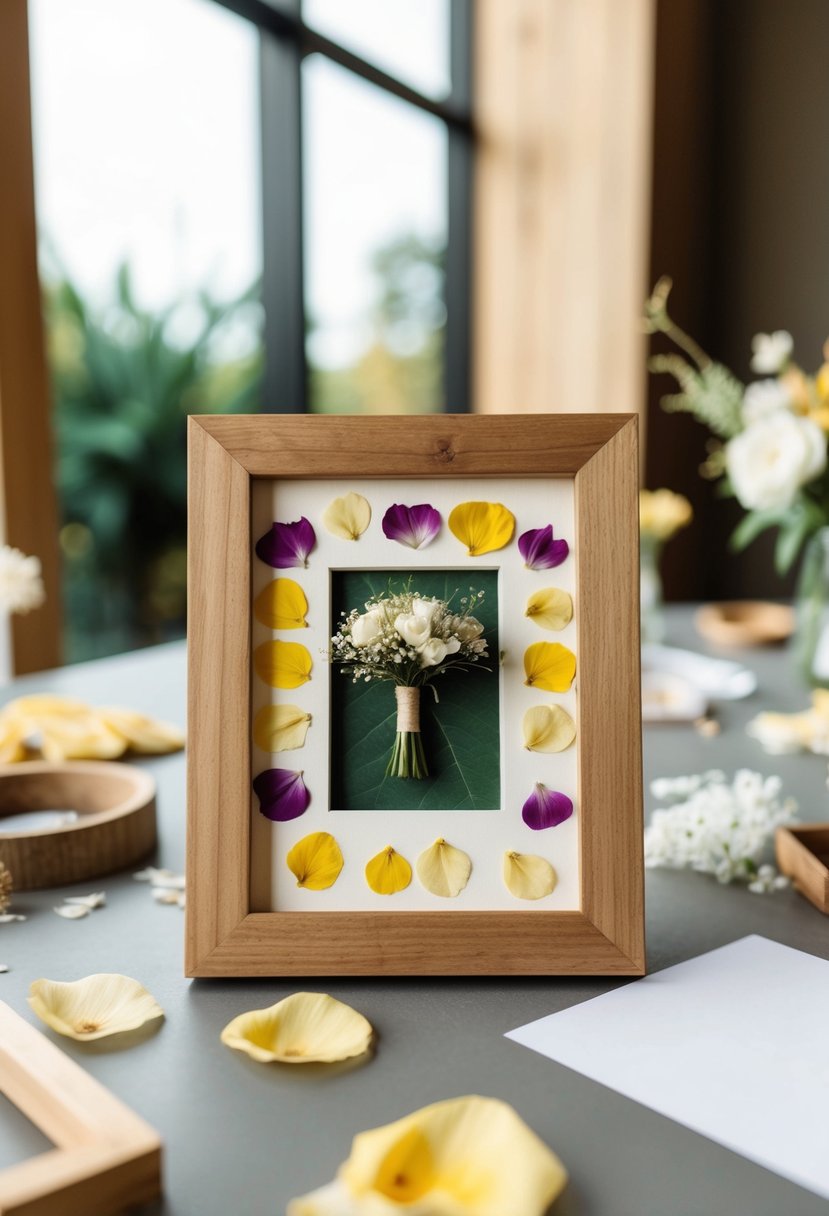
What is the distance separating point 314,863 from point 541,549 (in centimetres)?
24

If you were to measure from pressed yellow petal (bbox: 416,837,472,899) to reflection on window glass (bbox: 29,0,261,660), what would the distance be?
2.37 meters

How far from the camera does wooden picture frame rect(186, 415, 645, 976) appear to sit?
628 millimetres

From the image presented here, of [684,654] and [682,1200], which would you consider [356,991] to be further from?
[684,654]

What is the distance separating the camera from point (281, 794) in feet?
2.14

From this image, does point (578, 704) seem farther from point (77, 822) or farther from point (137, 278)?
point (137, 278)

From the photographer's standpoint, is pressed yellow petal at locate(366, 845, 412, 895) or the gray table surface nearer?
the gray table surface

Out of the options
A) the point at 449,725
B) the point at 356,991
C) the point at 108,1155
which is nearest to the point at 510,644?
the point at 449,725

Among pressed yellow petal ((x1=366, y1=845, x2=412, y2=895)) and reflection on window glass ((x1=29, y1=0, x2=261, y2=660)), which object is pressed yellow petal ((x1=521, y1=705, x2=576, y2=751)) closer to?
pressed yellow petal ((x1=366, y1=845, x2=412, y2=895))

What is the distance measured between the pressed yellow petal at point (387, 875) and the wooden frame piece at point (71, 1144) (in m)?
0.20

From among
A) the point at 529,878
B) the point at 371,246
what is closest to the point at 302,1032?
the point at 529,878

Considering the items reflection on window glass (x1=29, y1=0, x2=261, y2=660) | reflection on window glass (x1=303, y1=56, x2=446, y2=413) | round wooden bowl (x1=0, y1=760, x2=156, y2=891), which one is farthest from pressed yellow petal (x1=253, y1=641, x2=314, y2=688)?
reflection on window glass (x1=29, y1=0, x2=261, y2=660)

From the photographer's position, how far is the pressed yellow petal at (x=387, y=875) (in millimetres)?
642

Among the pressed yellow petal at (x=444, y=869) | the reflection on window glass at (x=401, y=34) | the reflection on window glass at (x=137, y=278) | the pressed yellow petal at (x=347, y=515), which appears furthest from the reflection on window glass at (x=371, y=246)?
the pressed yellow petal at (x=444, y=869)

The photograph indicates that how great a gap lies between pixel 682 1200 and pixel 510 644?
0.32 metres
